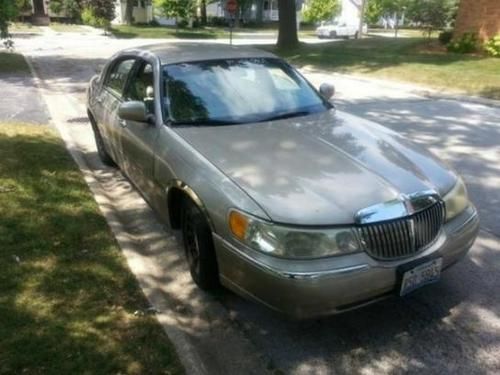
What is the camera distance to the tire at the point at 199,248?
3.11m

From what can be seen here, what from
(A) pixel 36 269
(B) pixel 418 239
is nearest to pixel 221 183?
(B) pixel 418 239

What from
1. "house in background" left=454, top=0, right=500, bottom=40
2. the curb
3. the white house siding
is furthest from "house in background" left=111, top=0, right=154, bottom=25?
the curb

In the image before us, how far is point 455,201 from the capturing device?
3.05m

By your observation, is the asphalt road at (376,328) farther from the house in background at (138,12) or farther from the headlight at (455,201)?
the house in background at (138,12)

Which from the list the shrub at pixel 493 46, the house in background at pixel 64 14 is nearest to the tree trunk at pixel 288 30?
the shrub at pixel 493 46

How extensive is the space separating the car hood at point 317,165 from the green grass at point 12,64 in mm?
12546

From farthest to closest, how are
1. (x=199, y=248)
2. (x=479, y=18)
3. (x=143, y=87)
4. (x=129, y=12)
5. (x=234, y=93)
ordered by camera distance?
(x=129, y=12)
(x=479, y=18)
(x=143, y=87)
(x=234, y=93)
(x=199, y=248)

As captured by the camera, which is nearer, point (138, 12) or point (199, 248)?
point (199, 248)

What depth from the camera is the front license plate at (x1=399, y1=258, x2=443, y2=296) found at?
2.68m

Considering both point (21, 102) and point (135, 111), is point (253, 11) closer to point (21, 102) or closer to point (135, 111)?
point (21, 102)

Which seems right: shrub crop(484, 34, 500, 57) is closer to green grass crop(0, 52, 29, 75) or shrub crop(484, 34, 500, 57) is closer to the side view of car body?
the side view of car body

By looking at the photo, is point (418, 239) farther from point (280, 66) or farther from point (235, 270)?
point (280, 66)

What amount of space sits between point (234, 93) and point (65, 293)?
1.99 meters

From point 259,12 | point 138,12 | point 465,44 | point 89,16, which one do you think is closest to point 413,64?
point 465,44
